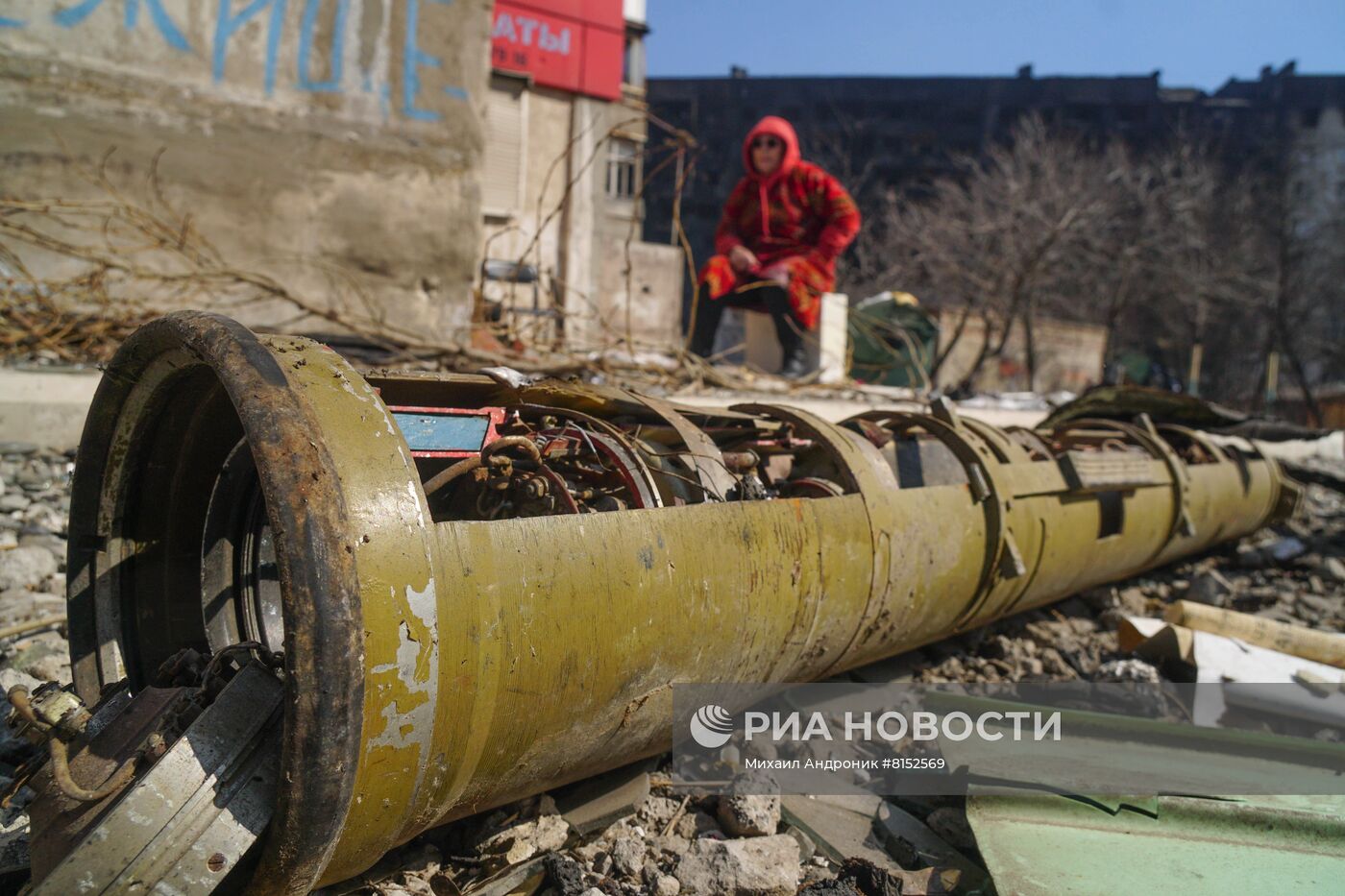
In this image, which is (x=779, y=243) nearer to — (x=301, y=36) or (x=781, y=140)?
(x=781, y=140)

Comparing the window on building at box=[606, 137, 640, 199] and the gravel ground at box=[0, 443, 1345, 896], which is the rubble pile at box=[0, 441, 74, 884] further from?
the window on building at box=[606, 137, 640, 199]

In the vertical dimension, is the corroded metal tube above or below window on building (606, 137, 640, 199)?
below

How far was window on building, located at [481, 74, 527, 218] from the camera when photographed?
1323 cm

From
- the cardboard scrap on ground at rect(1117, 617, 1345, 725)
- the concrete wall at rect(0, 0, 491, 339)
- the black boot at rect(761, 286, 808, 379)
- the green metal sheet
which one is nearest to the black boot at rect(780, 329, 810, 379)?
the black boot at rect(761, 286, 808, 379)

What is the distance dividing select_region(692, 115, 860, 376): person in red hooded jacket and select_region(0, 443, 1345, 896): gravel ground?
294cm

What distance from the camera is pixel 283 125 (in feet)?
15.8

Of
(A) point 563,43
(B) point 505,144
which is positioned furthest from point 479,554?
(A) point 563,43

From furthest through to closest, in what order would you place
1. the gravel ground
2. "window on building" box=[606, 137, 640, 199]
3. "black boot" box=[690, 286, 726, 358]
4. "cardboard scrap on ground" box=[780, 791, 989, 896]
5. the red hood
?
"window on building" box=[606, 137, 640, 199] < the red hood < "black boot" box=[690, 286, 726, 358] < "cardboard scrap on ground" box=[780, 791, 989, 896] < the gravel ground

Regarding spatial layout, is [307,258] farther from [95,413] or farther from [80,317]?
[95,413]

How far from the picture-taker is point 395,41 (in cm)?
506

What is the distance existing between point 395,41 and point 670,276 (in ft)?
33.4

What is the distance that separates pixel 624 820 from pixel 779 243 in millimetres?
4946

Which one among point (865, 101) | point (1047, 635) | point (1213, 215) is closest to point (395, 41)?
point (1047, 635)

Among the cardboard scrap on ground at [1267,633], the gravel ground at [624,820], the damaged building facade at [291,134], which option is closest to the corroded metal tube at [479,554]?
the gravel ground at [624,820]
